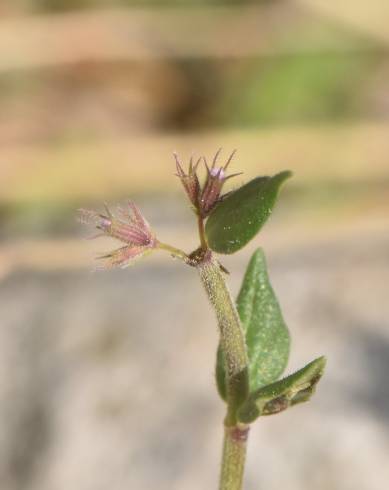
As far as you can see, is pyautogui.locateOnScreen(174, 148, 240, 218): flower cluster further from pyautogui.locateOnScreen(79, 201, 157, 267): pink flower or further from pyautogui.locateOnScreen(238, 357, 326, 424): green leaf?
pyautogui.locateOnScreen(238, 357, 326, 424): green leaf

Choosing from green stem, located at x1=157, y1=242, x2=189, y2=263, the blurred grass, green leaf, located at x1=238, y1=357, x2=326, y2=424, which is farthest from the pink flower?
the blurred grass

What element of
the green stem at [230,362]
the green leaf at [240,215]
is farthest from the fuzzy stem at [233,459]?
the green leaf at [240,215]

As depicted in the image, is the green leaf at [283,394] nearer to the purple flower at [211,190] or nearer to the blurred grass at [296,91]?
the purple flower at [211,190]

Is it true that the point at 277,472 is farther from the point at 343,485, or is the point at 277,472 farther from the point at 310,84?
the point at 310,84

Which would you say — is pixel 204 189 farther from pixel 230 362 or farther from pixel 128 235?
pixel 230 362

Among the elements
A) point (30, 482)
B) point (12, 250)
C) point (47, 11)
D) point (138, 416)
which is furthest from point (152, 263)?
point (47, 11)

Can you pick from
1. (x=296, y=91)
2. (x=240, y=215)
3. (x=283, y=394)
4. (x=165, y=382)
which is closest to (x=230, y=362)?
(x=283, y=394)
